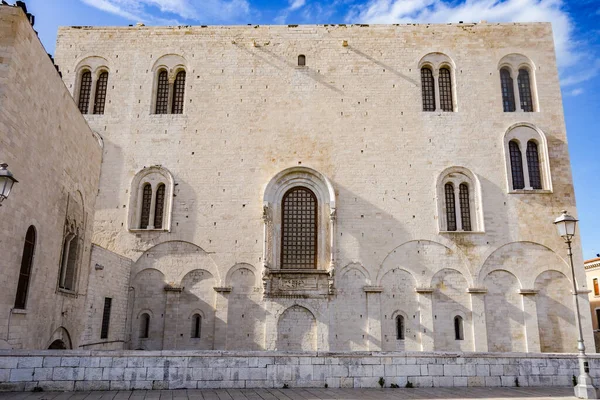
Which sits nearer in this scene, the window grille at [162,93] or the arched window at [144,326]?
the arched window at [144,326]

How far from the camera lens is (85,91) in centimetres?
2072

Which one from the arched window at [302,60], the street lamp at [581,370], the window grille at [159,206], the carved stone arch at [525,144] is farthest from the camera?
the arched window at [302,60]

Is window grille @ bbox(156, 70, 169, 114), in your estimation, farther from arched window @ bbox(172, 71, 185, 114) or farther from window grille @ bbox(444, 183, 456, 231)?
window grille @ bbox(444, 183, 456, 231)

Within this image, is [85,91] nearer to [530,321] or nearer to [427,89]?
[427,89]

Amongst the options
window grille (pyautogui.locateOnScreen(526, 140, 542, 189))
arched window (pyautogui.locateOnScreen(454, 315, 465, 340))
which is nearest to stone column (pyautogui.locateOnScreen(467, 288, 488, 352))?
arched window (pyautogui.locateOnScreen(454, 315, 465, 340))

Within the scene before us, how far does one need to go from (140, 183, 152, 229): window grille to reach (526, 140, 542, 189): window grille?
15.4 m

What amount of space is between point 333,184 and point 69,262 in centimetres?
982

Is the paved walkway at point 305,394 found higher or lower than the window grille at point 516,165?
lower

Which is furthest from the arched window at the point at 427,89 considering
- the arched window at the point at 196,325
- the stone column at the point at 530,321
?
the arched window at the point at 196,325

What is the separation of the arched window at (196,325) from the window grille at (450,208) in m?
10.3

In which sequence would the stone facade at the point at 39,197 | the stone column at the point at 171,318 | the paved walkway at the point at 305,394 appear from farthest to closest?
the stone column at the point at 171,318 → the stone facade at the point at 39,197 → the paved walkway at the point at 305,394

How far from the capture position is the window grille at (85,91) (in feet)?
66.9

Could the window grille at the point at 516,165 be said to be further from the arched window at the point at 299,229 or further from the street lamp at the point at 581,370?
the street lamp at the point at 581,370

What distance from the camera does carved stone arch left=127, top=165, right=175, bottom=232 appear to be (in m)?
18.9
